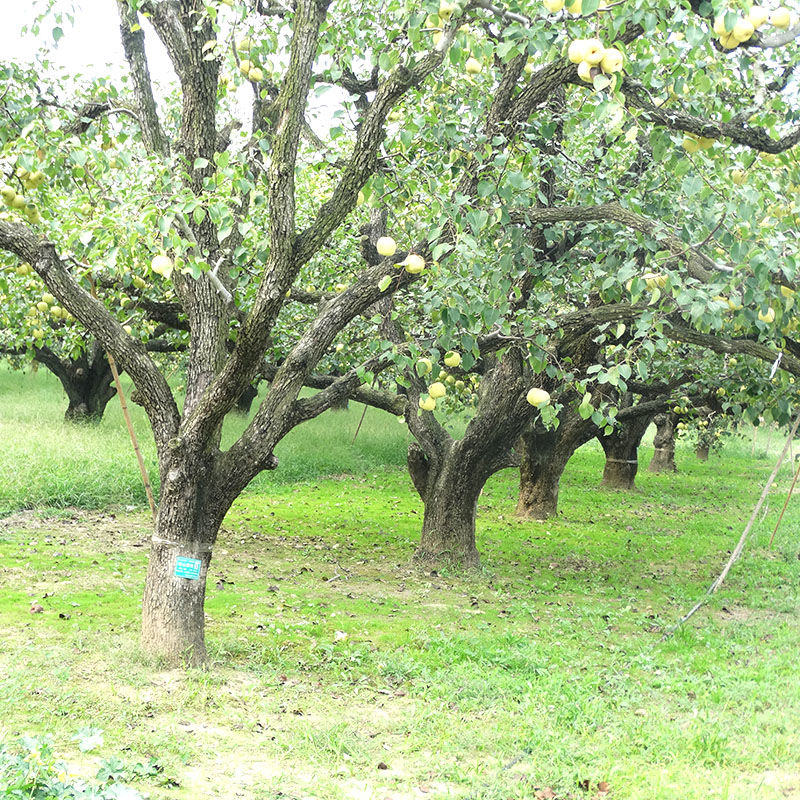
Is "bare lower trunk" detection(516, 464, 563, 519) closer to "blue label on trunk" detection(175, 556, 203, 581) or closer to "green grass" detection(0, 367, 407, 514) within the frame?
"green grass" detection(0, 367, 407, 514)

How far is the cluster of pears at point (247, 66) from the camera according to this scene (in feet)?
17.6

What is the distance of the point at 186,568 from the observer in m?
5.52

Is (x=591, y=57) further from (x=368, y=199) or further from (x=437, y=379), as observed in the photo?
(x=437, y=379)

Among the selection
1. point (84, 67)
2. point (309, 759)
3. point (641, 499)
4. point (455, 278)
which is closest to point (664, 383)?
point (641, 499)

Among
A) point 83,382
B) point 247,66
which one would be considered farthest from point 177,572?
point 83,382

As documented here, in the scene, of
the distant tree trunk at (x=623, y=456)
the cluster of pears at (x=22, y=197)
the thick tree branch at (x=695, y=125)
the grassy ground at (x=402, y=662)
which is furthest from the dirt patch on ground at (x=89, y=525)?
the distant tree trunk at (x=623, y=456)

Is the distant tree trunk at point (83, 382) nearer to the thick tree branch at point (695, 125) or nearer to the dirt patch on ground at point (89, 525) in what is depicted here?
the dirt patch on ground at point (89, 525)

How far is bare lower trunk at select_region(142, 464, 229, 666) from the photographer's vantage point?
5500 millimetres

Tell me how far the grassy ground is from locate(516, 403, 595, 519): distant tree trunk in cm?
107

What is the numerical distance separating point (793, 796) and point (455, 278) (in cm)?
359

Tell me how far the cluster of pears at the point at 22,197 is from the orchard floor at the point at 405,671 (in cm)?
285

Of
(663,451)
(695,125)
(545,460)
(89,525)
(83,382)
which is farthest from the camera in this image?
(663,451)

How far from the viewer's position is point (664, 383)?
12.6 m

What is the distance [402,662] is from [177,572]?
5.76 ft
